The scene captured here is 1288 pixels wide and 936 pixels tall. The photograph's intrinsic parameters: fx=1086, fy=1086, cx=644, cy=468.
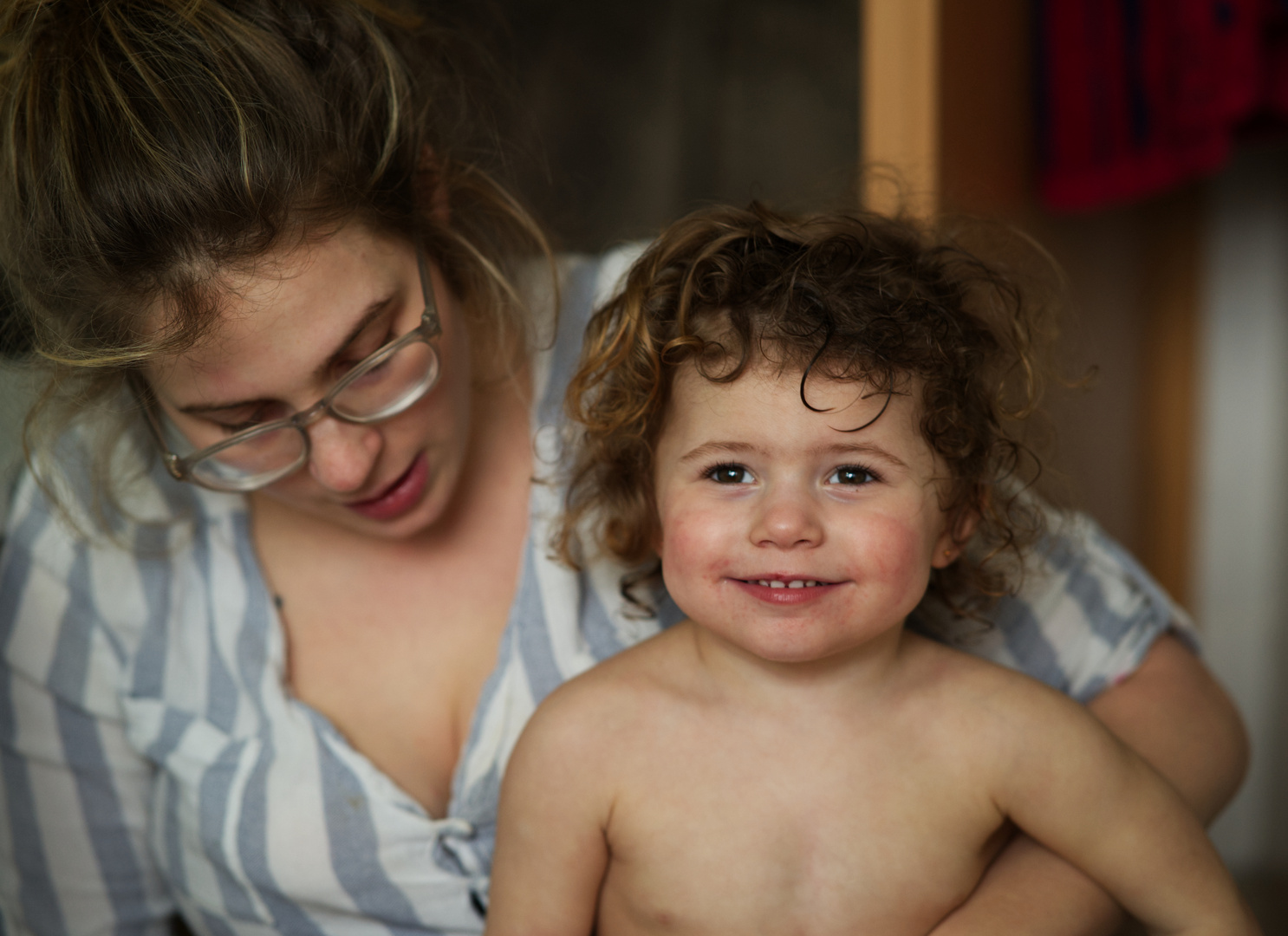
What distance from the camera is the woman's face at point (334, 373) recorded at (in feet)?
3.11

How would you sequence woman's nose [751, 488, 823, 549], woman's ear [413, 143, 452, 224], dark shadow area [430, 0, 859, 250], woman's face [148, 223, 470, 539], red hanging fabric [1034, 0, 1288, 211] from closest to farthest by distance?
woman's nose [751, 488, 823, 549], woman's face [148, 223, 470, 539], woman's ear [413, 143, 452, 224], red hanging fabric [1034, 0, 1288, 211], dark shadow area [430, 0, 859, 250]

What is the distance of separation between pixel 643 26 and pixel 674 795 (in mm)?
1350

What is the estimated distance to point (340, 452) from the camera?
1013 mm

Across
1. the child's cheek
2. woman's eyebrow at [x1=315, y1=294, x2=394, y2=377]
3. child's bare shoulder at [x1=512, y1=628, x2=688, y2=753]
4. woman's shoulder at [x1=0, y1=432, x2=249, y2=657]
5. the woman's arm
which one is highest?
woman's eyebrow at [x1=315, y1=294, x2=394, y2=377]

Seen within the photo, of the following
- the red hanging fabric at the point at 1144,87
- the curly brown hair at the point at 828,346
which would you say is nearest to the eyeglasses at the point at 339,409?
the curly brown hair at the point at 828,346

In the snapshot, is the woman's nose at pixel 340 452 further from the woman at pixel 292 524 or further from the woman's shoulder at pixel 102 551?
the woman's shoulder at pixel 102 551

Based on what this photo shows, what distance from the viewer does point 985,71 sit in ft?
5.31

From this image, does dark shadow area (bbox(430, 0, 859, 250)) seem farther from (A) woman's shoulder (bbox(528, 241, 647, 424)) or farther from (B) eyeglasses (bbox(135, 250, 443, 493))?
(B) eyeglasses (bbox(135, 250, 443, 493))

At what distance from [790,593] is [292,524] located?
647mm

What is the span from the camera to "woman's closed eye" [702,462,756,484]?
908mm

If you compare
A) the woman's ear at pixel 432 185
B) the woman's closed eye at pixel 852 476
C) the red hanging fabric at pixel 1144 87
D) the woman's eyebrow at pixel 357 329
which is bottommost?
the woman's closed eye at pixel 852 476

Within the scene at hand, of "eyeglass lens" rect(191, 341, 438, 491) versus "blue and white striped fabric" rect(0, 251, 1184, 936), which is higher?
"eyeglass lens" rect(191, 341, 438, 491)

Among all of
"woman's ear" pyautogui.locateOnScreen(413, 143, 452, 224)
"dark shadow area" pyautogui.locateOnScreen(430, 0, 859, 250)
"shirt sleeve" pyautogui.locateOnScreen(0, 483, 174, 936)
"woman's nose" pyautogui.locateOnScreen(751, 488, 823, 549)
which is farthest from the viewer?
"dark shadow area" pyautogui.locateOnScreen(430, 0, 859, 250)

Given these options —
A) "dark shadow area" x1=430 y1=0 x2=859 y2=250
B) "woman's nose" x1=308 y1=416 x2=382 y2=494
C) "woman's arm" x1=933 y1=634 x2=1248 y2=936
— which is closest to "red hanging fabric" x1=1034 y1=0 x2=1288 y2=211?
"dark shadow area" x1=430 y1=0 x2=859 y2=250
